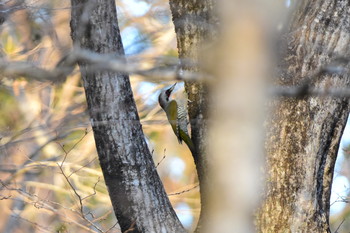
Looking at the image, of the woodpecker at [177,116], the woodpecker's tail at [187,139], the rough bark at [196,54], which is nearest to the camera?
the rough bark at [196,54]

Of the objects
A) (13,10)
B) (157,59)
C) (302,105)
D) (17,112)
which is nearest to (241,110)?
(157,59)

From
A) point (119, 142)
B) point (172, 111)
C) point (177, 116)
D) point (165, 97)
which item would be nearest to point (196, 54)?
point (119, 142)

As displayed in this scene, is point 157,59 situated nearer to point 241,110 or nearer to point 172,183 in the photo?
point 241,110

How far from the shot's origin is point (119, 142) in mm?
4055

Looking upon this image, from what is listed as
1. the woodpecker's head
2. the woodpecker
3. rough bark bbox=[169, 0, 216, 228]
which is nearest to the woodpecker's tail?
the woodpecker

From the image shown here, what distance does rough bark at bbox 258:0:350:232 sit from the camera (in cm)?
387

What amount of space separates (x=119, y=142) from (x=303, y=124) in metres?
1.18

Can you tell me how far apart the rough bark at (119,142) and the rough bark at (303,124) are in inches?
27.1

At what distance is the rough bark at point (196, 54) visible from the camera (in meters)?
4.02

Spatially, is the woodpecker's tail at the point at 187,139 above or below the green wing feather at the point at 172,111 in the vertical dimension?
below

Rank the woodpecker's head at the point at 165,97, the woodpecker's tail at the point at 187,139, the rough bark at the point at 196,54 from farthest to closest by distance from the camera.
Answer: the woodpecker's head at the point at 165,97, the woodpecker's tail at the point at 187,139, the rough bark at the point at 196,54

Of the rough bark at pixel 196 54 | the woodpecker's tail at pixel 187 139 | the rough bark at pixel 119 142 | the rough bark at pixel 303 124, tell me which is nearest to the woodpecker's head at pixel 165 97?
the woodpecker's tail at pixel 187 139

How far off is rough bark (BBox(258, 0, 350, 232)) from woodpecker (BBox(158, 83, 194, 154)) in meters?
0.69

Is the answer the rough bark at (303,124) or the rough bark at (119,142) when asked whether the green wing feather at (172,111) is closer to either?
the rough bark at (119,142)
